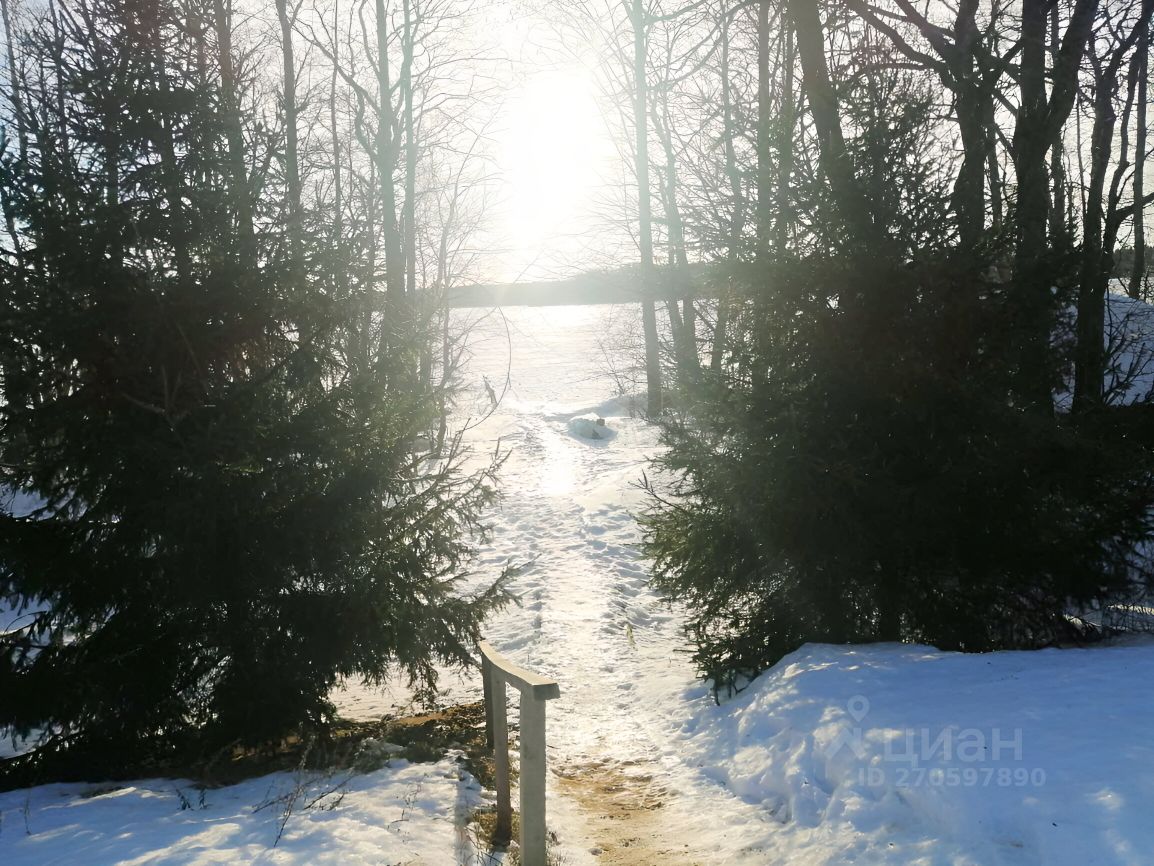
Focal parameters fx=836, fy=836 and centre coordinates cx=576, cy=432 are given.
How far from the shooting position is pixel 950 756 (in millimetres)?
4785

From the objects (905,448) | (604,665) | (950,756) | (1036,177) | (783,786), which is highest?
(1036,177)

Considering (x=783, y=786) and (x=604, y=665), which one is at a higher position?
(x=783, y=786)

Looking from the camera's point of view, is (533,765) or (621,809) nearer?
(533,765)

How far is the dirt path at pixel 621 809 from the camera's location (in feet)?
17.6

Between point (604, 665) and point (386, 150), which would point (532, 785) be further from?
point (386, 150)

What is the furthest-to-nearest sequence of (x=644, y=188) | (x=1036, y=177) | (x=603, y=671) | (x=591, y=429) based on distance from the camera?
(x=591, y=429)
(x=644, y=188)
(x=1036, y=177)
(x=603, y=671)

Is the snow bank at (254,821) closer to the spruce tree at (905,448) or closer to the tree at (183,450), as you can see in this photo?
the tree at (183,450)

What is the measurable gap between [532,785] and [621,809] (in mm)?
1532

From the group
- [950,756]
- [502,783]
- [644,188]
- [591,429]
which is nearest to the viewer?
[950,756]

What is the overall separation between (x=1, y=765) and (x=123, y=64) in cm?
571

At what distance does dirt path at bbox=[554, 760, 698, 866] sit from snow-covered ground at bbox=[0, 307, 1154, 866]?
0.02 metres

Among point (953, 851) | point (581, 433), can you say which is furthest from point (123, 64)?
point (581, 433)

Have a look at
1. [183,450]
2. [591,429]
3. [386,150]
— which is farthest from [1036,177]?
[591,429]

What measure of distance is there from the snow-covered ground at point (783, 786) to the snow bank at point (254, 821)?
20 mm
